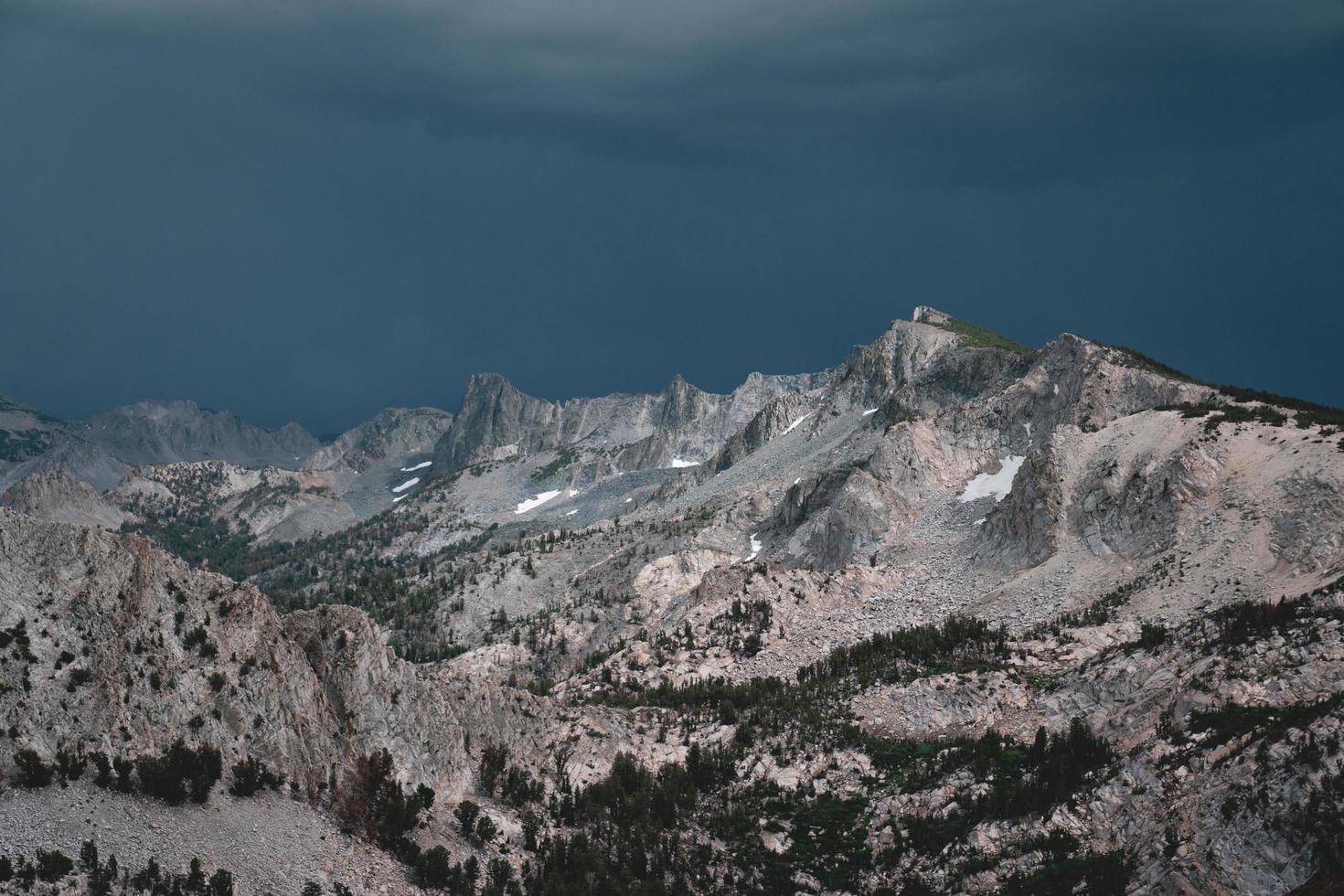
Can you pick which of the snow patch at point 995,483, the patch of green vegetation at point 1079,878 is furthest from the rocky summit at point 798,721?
the snow patch at point 995,483

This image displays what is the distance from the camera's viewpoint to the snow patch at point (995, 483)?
12081 centimetres

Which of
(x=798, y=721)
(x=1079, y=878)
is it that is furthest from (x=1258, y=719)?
(x=798, y=721)

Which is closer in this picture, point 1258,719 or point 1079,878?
point 1079,878

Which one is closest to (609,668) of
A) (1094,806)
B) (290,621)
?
(290,621)

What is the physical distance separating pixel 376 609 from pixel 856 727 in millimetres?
151855

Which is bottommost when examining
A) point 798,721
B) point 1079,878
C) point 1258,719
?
point 798,721

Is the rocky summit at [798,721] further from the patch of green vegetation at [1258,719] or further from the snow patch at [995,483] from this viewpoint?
the snow patch at [995,483]

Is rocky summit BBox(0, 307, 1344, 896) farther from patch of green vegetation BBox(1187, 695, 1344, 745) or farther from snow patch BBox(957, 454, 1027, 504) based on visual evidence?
snow patch BBox(957, 454, 1027, 504)

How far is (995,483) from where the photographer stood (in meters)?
125

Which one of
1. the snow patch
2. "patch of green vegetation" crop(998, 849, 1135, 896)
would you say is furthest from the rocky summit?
the snow patch

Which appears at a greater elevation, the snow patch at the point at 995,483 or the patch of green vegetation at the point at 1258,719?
the snow patch at the point at 995,483

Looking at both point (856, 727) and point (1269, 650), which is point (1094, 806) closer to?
point (1269, 650)

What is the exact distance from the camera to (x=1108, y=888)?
36.9 metres

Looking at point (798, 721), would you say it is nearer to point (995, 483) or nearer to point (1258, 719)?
point (1258, 719)
